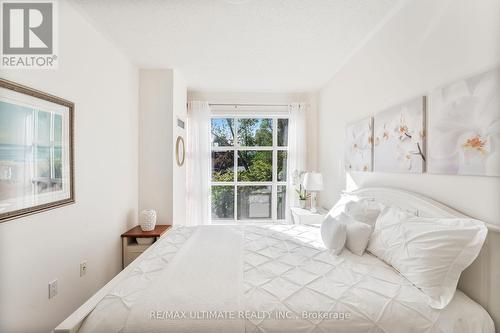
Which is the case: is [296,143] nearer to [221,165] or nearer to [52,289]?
[221,165]

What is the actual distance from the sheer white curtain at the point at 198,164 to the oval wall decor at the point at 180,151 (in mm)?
219

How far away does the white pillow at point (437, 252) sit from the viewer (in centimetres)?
117

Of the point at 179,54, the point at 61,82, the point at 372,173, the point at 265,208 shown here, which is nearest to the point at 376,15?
the point at 372,173

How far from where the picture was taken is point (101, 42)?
2.35m

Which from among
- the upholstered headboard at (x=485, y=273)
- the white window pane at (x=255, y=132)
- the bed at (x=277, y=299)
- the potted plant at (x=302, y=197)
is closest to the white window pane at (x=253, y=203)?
the potted plant at (x=302, y=197)

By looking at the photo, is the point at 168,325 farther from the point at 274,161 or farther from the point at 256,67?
the point at 274,161

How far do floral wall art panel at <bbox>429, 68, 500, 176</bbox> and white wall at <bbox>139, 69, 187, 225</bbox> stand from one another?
282cm

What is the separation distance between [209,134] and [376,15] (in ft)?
9.06

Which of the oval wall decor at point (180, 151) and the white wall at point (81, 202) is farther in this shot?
the oval wall decor at point (180, 151)

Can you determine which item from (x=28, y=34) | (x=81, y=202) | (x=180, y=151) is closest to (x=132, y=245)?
(x=81, y=202)

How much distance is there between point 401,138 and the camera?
1.87m

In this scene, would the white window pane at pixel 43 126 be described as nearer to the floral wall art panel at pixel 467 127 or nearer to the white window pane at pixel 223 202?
the floral wall art panel at pixel 467 127

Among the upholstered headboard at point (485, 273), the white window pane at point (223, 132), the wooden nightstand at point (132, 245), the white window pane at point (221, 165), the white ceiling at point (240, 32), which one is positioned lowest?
the wooden nightstand at point (132, 245)

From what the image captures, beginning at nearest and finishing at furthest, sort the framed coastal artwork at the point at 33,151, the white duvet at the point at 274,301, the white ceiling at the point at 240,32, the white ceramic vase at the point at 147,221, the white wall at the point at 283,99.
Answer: the white duvet at the point at 274,301 < the framed coastal artwork at the point at 33,151 < the white ceiling at the point at 240,32 < the white ceramic vase at the point at 147,221 < the white wall at the point at 283,99
